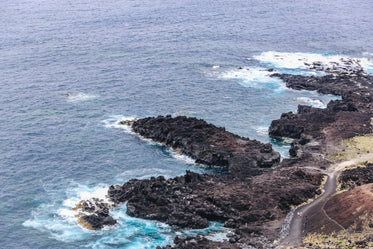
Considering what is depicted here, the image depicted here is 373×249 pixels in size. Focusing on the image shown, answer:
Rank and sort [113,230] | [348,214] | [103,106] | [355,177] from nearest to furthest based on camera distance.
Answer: [348,214]
[113,230]
[355,177]
[103,106]

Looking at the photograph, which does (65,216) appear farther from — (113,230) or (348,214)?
(348,214)

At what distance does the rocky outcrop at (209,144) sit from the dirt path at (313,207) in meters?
13.6

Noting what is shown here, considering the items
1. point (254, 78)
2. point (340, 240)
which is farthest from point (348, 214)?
point (254, 78)

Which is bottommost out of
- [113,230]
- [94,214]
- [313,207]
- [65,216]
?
[113,230]

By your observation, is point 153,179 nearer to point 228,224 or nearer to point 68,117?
point 228,224

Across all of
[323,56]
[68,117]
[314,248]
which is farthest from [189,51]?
[314,248]

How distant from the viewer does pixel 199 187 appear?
91.2 m

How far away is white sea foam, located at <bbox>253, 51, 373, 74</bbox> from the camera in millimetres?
166825

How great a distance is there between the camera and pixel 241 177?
→ 96875 millimetres

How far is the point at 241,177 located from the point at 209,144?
14.4m

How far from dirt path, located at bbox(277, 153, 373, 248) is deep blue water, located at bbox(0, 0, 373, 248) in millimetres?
13851

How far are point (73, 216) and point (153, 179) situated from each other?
1686cm

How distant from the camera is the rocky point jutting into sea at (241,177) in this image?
82812 millimetres

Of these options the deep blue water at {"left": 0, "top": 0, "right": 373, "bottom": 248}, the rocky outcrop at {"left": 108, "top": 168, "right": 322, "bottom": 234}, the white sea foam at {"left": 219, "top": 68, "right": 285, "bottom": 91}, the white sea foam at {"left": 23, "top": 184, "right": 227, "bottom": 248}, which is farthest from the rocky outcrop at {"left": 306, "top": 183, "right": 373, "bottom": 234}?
the white sea foam at {"left": 219, "top": 68, "right": 285, "bottom": 91}
